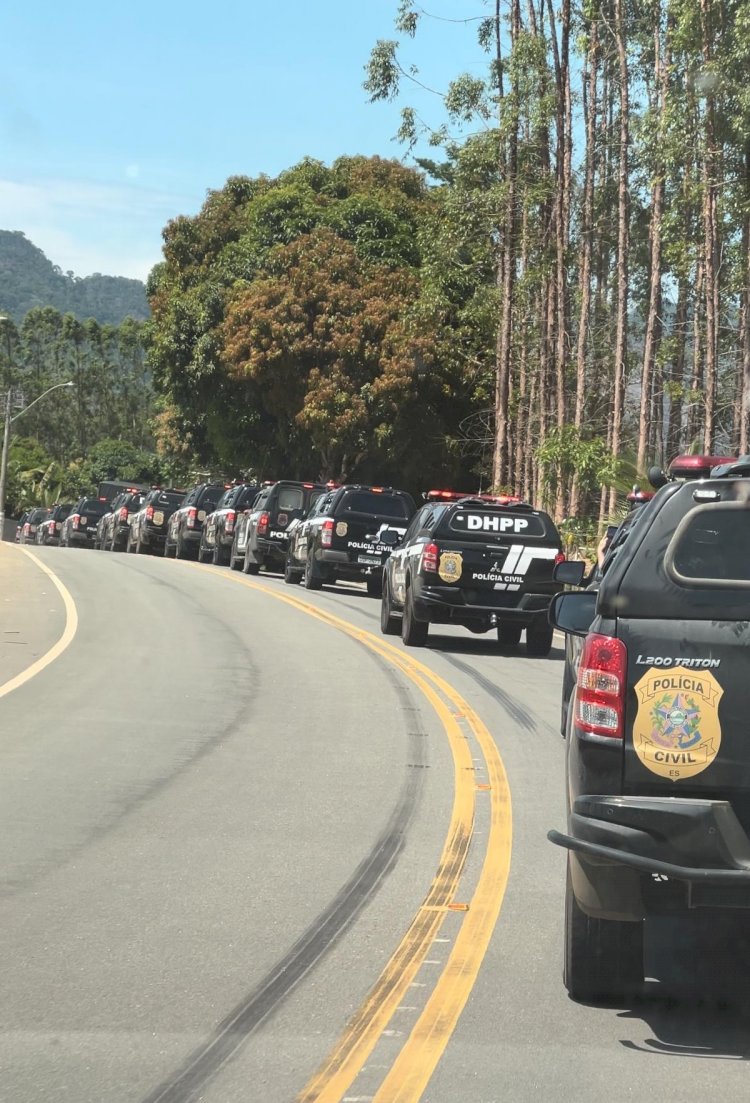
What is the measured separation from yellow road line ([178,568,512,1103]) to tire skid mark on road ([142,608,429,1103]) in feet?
0.87

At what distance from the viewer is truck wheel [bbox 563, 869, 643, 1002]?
17.7ft

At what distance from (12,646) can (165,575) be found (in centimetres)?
1334

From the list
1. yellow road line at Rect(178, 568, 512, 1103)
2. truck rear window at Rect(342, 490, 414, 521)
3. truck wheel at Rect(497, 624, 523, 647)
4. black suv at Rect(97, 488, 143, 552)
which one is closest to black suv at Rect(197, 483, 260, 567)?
black suv at Rect(97, 488, 143, 552)

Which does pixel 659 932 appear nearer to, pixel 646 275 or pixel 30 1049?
pixel 30 1049

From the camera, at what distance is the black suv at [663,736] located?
4957 millimetres

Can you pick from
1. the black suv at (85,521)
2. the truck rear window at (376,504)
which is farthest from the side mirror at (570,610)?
the black suv at (85,521)

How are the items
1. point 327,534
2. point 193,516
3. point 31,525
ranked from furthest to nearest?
point 31,525
point 193,516
point 327,534

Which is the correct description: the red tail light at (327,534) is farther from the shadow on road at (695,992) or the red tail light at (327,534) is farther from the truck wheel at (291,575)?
the shadow on road at (695,992)

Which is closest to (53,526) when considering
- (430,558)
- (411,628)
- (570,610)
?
(411,628)

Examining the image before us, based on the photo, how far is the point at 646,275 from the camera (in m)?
48.3

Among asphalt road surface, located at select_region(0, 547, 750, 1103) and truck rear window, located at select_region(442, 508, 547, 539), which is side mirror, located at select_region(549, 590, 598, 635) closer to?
asphalt road surface, located at select_region(0, 547, 750, 1103)

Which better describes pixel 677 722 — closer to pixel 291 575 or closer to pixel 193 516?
pixel 291 575

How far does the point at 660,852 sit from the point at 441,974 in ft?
4.05

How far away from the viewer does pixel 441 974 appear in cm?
581
